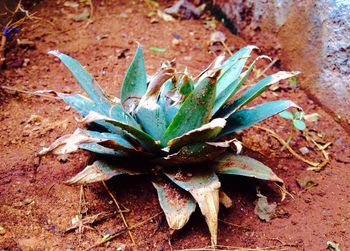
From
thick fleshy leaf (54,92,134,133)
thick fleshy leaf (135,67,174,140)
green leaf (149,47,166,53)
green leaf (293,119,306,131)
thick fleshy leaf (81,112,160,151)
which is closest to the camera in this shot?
thick fleshy leaf (81,112,160,151)

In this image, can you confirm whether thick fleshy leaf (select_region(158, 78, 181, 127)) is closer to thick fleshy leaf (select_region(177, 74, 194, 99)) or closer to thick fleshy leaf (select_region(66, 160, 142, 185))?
thick fleshy leaf (select_region(177, 74, 194, 99))

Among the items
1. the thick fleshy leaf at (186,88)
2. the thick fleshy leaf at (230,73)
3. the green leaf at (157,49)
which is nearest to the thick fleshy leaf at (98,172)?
the thick fleshy leaf at (186,88)

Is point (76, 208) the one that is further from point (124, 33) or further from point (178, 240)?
point (124, 33)

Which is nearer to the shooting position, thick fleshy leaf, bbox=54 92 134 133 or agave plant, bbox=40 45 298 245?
agave plant, bbox=40 45 298 245

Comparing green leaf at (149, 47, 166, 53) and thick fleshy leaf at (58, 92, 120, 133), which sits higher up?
thick fleshy leaf at (58, 92, 120, 133)

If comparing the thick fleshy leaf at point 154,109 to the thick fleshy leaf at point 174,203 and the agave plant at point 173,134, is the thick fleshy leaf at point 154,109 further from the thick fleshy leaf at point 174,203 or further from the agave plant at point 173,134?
the thick fleshy leaf at point 174,203

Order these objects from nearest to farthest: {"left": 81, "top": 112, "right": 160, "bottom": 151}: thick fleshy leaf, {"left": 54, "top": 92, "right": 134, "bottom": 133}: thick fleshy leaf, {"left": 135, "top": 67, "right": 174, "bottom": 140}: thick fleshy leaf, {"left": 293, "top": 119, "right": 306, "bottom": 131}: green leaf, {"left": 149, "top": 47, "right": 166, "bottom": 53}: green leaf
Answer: {"left": 81, "top": 112, "right": 160, "bottom": 151}: thick fleshy leaf
{"left": 135, "top": 67, "right": 174, "bottom": 140}: thick fleshy leaf
{"left": 54, "top": 92, "right": 134, "bottom": 133}: thick fleshy leaf
{"left": 293, "top": 119, "right": 306, "bottom": 131}: green leaf
{"left": 149, "top": 47, "right": 166, "bottom": 53}: green leaf

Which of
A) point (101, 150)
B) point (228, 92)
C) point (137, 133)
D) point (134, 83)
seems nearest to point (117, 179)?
point (101, 150)

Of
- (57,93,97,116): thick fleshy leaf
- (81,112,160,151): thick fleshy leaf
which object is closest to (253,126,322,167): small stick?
(81,112,160,151): thick fleshy leaf
